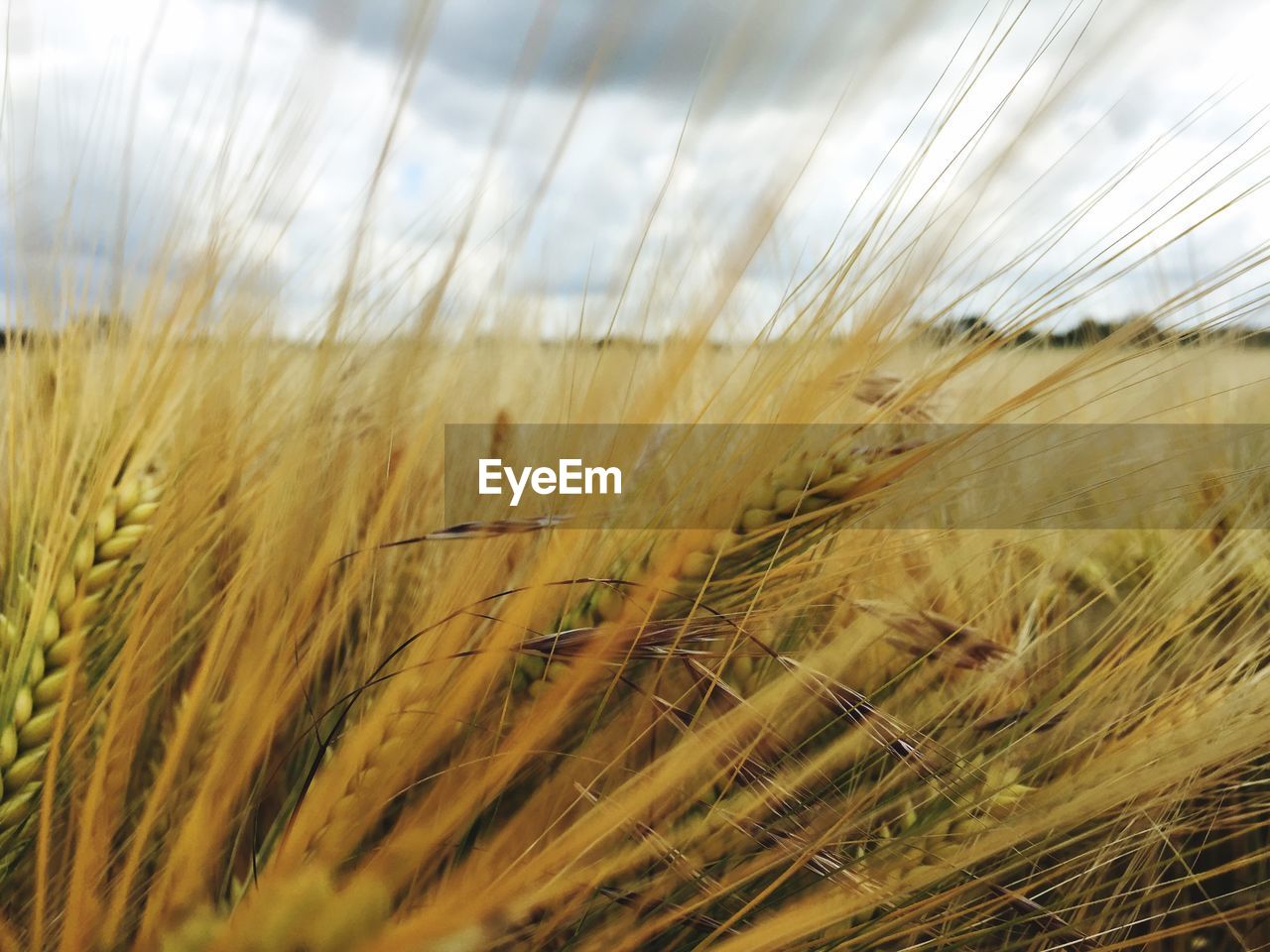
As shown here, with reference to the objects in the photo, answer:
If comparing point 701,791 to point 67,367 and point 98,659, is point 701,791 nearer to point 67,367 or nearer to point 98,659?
point 98,659

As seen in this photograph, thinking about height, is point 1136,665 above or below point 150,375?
below

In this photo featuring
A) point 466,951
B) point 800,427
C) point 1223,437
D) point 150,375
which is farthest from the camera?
point 1223,437

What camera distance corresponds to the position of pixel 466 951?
38 cm

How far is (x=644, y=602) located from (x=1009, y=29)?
0.37 metres

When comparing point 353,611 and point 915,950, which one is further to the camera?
point 353,611

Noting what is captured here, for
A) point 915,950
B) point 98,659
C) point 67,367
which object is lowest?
point 915,950

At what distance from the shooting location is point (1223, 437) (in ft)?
2.29

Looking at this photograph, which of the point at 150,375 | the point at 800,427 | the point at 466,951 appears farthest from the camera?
the point at 150,375

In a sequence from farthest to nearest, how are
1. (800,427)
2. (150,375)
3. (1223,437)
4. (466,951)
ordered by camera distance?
(1223,437)
(150,375)
(800,427)
(466,951)

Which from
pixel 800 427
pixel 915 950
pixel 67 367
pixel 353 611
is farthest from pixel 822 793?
pixel 67 367

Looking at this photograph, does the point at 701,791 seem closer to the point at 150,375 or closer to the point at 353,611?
the point at 353,611

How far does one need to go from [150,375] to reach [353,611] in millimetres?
208

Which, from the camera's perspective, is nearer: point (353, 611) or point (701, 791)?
point (701, 791)

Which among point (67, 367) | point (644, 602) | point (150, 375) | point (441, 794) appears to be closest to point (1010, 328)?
point (644, 602)
